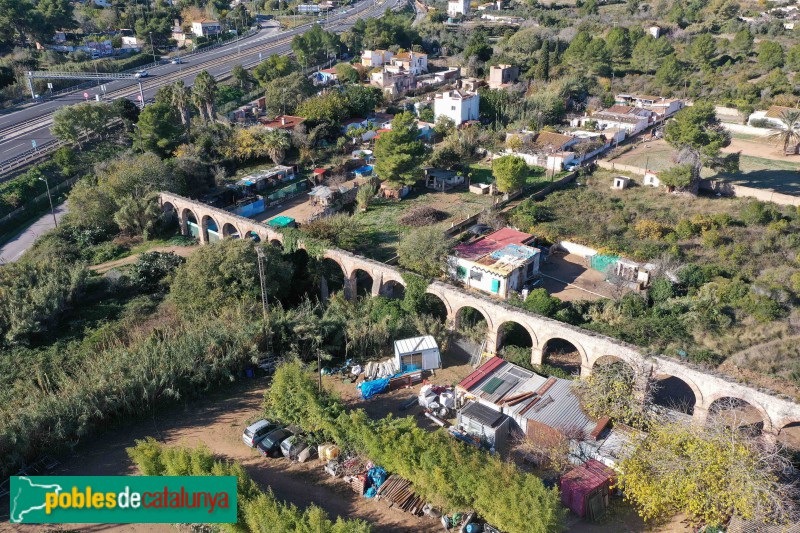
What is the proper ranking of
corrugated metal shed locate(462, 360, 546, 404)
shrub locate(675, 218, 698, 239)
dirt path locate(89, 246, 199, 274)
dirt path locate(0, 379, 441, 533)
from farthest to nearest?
dirt path locate(89, 246, 199, 274) → shrub locate(675, 218, 698, 239) → corrugated metal shed locate(462, 360, 546, 404) → dirt path locate(0, 379, 441, 533)

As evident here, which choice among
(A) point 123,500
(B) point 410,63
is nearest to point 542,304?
(A) point 123,500

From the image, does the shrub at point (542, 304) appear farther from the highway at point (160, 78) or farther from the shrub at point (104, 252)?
the highway at point (160, 78)

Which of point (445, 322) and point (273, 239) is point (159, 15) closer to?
point (273, 239)

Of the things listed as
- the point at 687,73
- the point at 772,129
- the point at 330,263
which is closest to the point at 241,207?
the point at 330,263

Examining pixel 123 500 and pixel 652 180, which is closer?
pixel 123 500

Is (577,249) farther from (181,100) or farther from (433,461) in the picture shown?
(181,100)

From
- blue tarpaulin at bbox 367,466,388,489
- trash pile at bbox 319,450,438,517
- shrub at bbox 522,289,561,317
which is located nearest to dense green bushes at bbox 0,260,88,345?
trash pile at bbox 319,450,438,517

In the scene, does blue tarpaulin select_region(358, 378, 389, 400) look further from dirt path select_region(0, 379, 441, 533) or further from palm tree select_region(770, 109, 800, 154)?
palm tree select_region(770, 109, 800, 154)

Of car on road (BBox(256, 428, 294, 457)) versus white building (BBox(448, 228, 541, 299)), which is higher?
white building (BBox(448, 228, 541, 299))
